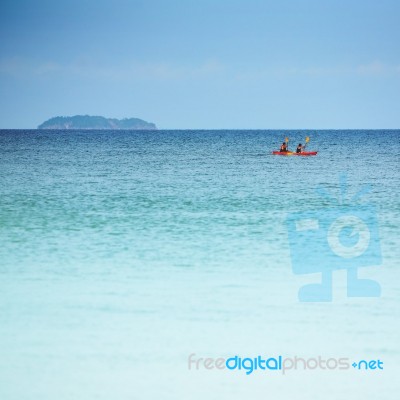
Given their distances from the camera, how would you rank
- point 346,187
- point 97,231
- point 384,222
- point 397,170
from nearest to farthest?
point 97,231 → point 384,222 → point 346,187 → point 397,170

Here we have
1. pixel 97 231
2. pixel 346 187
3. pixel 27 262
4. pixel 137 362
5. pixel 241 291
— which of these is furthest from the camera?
pixel 346 187

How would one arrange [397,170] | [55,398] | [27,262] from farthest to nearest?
[397,170] < [27,262] < [55,398]

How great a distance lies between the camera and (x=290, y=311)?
383 inches

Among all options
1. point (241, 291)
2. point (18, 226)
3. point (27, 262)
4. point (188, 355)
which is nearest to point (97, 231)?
point (18, 226)

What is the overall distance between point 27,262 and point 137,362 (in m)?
5.66

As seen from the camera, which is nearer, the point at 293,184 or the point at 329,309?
the point at 329,309

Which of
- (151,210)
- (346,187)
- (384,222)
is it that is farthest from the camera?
(346,187)

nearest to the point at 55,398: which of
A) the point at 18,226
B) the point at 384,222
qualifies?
the point at 18,226

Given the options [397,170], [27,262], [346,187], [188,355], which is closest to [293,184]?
[346,187]

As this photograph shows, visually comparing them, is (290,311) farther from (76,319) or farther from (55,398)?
(55,398)

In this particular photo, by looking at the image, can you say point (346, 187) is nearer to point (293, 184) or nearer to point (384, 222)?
point (293, 184)

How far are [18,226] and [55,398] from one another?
412 inches

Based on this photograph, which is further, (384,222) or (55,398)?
(384,222)

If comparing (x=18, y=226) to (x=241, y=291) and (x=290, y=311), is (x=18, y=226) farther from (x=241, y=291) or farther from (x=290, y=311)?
(x=290, y=311)
